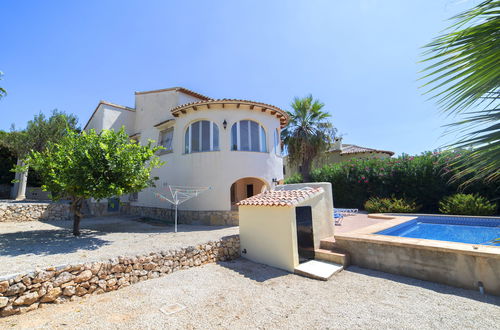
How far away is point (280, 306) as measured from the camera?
650 cm

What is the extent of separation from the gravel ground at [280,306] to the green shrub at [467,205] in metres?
11.5

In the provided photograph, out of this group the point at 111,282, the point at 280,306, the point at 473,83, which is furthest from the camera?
the point at 111,282

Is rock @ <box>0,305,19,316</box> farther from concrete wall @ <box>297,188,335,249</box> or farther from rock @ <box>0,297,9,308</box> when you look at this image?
concrete wall @ <box>297,188,335,249</box>

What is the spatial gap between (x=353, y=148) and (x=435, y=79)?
3501 cm

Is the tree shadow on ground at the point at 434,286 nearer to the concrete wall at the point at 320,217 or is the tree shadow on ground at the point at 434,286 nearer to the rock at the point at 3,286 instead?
the concrete wall at the point at 320,217

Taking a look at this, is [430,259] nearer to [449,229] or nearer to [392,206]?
[449,229]

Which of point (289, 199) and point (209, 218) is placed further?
point (209, 218)

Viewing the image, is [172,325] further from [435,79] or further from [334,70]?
[334,70]

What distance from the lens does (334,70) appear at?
37.2 ft

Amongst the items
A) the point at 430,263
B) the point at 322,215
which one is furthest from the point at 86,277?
the point at 430,263

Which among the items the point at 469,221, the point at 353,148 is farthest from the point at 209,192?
the point at 353,148

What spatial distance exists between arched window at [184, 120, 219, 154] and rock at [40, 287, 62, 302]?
34.9 feet

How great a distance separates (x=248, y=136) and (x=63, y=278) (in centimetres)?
1217

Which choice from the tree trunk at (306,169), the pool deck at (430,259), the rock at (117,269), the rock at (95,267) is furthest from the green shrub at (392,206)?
the rock at (95,267)
